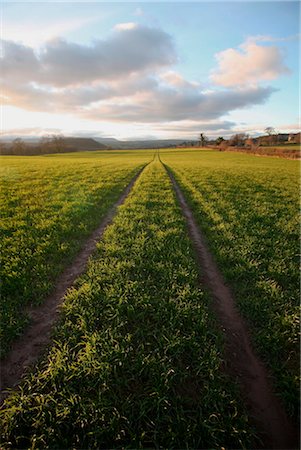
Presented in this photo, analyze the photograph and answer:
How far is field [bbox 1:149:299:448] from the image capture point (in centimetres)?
266

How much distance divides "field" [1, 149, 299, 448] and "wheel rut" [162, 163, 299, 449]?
5.2 inches

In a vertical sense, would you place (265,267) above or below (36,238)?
below

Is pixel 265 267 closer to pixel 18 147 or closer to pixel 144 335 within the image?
pixel 144 335

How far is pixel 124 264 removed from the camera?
5.75 meters

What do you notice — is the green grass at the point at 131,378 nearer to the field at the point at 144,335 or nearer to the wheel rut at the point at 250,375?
the field at the point at 144,335

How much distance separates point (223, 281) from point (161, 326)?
7.87 feet

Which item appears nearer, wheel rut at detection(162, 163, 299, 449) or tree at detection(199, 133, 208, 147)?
wheel rut at detection(162, 163, 299, 449)

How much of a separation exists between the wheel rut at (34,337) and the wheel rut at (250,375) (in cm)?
319

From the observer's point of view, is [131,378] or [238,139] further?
[238,139]

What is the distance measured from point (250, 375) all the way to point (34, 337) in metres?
3.71

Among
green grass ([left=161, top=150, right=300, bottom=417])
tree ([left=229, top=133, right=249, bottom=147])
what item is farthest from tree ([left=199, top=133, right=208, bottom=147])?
green grass ([left=161, top=150, right=300, bottom=417])

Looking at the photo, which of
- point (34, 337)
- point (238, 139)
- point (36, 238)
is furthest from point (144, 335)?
point (238, 139)

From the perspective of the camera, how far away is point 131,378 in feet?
10.2

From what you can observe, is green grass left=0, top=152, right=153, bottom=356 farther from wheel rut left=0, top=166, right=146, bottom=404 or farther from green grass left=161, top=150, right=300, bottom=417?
green grass left=161, top=150, right=300, bottom=417
